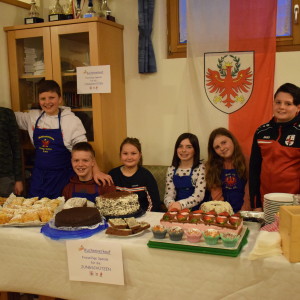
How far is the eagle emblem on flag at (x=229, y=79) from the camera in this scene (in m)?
3.01

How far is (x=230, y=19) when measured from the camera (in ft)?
9.75

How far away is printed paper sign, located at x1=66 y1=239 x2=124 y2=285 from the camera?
157cm

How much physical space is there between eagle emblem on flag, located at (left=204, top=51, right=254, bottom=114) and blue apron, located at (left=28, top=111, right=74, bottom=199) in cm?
124

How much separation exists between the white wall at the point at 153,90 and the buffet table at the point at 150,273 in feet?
5.34

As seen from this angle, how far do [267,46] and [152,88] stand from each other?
1037 mm

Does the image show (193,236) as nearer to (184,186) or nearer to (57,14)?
(184,186)

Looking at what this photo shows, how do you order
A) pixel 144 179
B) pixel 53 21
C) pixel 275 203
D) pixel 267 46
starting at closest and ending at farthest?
pixel 275 203 < pixel 144 179 < pixel 267 46 < pixel 53 21

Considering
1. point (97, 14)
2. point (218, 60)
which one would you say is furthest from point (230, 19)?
point (97, 14)

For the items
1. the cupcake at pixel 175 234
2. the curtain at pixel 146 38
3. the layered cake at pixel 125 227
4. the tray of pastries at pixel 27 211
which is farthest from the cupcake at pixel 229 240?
the curtain at pixel 146 38

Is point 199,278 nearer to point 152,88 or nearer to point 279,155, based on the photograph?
point 279,155

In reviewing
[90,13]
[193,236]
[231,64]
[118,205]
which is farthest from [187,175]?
[90,13]

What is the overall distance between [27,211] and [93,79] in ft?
5.12

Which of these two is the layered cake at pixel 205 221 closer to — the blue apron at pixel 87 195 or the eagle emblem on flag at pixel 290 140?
the blue apron at pixel 87 195

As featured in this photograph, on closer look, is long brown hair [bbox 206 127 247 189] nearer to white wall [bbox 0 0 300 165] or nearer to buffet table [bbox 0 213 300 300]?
white wall [bbox 0 0 300 165]
